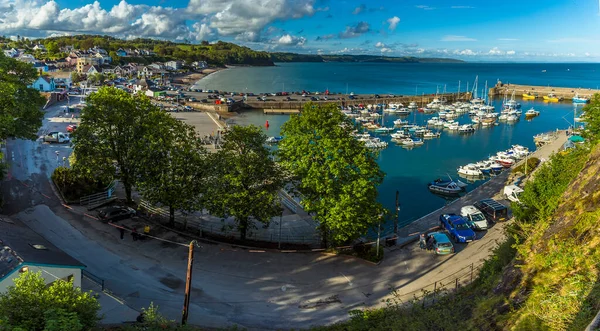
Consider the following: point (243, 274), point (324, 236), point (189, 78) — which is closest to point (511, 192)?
point (324, 236)

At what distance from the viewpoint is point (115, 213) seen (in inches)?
774

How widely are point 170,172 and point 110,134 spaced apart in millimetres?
4109

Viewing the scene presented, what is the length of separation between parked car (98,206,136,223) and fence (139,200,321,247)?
0.86 m

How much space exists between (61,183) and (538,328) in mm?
22866

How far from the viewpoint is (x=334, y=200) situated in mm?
16516

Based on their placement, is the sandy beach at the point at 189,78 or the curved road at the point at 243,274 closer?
the curved road at the point at 243,274

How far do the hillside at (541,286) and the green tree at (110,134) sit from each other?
45.6 ft

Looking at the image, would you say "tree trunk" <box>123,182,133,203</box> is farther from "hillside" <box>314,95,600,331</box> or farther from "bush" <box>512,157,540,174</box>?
"bush" <box>512,157,540,174</box>

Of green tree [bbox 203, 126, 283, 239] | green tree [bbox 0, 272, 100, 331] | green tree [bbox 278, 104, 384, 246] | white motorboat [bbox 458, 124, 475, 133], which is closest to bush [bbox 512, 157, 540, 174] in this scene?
green tree [bbox 278, 104, 384, 246]

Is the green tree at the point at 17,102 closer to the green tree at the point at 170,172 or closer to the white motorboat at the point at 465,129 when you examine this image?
the green tree at the point at 170,172

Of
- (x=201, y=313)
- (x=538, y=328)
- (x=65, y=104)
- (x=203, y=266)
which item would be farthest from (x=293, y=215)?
(x=65, y=104)

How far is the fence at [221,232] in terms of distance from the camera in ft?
60.6

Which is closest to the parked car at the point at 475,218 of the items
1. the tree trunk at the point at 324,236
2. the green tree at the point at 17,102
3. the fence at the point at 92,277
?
the tree trunk at the point at 324,236

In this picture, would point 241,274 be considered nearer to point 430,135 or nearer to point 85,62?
point 430,135
